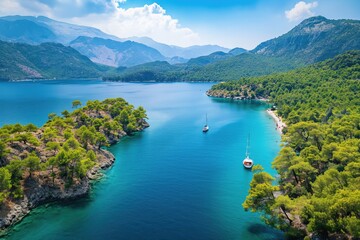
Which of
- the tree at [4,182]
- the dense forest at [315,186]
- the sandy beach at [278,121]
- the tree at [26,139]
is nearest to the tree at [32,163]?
the tree at [4,182]

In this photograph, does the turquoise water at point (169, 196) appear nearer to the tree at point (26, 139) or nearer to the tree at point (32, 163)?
the tree at point (32, 163)

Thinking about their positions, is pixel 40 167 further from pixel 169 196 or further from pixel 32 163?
pixel 169 196

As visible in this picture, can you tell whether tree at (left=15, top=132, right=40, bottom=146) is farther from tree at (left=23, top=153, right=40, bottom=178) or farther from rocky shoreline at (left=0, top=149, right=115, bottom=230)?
rocky shoreline at (left=0, top=149, right=115, bottom=230)

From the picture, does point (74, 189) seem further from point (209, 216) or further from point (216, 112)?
point (216, 112)

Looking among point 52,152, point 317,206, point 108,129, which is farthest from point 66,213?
point 108,129

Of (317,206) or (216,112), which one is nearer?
(317,206)

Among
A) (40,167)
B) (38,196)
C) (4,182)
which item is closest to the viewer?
(4,182)

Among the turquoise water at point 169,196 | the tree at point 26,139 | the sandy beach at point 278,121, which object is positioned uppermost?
the tree at point 26,139

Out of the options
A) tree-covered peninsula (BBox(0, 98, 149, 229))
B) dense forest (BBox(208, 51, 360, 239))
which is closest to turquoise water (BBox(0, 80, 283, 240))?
tree-covered peninsula (BBox(0, 98, 149, 229))

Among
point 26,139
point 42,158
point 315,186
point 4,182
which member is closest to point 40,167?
point 42,158

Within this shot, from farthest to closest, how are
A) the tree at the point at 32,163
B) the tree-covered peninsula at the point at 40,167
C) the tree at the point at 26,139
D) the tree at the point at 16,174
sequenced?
the tree at the point at 26,139, the tree at the point at 32,163, the tree at the point at 16,174, the tree-covered peninsula at the point at 40,167

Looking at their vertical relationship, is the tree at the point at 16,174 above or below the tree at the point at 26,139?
below
